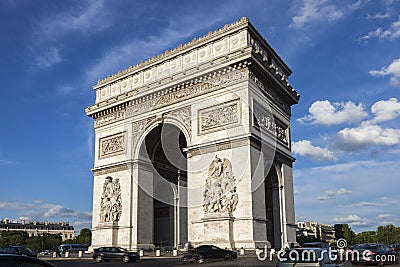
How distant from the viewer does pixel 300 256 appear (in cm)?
1187

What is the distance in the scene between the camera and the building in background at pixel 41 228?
145 m

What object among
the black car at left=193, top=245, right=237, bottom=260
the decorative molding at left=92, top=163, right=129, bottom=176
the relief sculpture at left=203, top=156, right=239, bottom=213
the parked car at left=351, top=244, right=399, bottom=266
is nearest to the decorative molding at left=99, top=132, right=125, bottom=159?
the decorative molding at left=92, top=163, right=129, bottom=176

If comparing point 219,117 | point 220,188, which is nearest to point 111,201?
point 220,188

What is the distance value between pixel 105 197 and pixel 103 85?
401 inches

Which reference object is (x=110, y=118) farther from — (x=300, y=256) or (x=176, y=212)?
(x=300, y=256)

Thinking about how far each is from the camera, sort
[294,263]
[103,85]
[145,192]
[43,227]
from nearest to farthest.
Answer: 1. [294,263]
2. [145,192]
3. [103,85]
4. [43,227]

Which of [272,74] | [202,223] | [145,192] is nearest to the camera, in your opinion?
[202,223]

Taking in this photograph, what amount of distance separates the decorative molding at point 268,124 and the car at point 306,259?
15759 millimetres

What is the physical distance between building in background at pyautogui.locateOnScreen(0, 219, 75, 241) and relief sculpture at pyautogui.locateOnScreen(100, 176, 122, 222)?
116 metres

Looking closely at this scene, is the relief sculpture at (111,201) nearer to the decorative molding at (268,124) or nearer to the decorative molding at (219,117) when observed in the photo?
the decorative molding at (219,117)

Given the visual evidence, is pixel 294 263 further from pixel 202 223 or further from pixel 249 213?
pixel 202 223

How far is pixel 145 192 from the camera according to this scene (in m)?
33.3

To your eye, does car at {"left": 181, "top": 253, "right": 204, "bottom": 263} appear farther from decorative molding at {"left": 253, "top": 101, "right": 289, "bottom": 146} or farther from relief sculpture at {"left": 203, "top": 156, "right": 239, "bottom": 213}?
decorative molding at {"left": 253, "top": 101, "right": 289, "bottom": 146}

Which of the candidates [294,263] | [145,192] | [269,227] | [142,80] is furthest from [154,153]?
[294,263]
